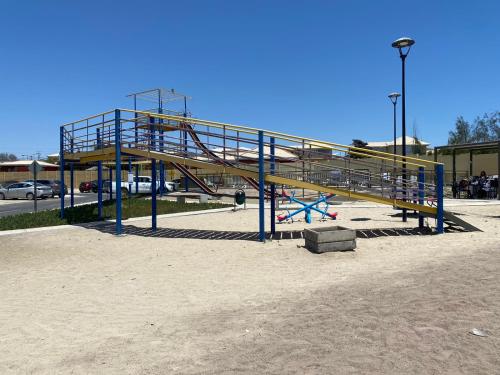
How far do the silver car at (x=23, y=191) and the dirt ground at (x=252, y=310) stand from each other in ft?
83.2

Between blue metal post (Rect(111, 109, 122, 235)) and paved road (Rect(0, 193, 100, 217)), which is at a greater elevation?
blue metal post (Rect(111, 109, 122, 235))

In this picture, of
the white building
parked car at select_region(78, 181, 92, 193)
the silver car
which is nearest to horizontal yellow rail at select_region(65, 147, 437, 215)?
the silver car

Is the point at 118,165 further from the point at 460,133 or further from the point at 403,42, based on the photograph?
the point at 460,133

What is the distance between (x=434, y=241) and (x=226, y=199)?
17.3 metres

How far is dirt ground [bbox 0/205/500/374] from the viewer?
366 centimetres

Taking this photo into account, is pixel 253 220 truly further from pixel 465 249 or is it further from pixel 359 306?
pixel 359 306

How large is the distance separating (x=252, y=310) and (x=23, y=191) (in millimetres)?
33017

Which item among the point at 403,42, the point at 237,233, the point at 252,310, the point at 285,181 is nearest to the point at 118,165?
the point at 237,233

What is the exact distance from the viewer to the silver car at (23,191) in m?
32.3

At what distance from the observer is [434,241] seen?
1005 cm

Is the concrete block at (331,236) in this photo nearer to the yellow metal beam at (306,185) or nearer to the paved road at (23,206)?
the yellow metal beam at (306,185)

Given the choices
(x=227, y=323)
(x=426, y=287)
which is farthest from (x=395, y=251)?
(x=227, y=323)

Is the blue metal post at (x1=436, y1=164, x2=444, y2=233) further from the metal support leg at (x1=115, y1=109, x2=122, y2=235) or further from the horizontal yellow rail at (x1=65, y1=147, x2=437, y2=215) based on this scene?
the metal support leg at (x1=115, y1=109, x2=122, y2=235)

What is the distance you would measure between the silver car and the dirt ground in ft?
83.2
